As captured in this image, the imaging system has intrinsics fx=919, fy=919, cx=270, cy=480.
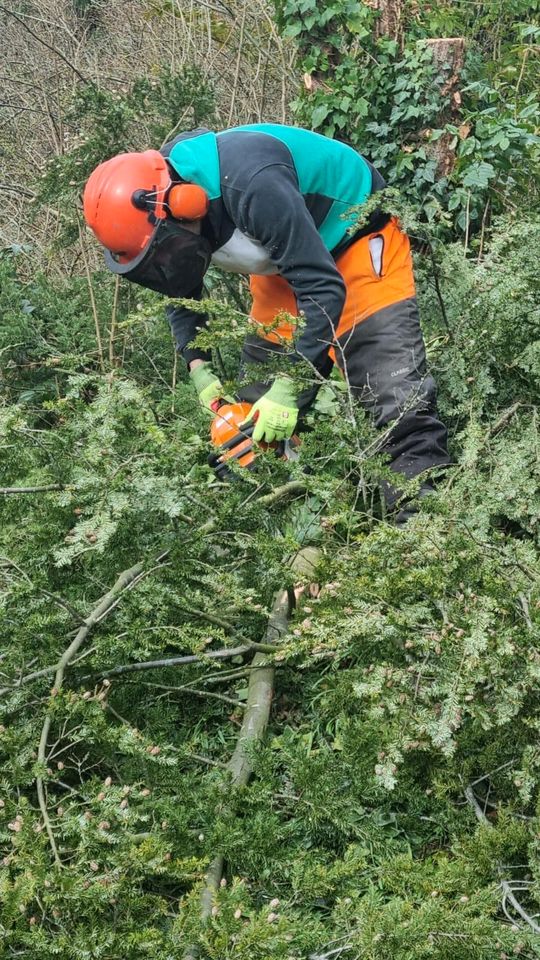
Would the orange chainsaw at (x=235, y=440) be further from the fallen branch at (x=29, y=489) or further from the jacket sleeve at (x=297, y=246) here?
the fallen branch at (x=29, y=489)

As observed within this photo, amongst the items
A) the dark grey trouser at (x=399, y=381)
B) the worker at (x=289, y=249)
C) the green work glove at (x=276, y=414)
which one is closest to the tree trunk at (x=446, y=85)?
the worker at (x=289, y=249)

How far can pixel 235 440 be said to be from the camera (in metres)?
3.31

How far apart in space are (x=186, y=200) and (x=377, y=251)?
34.8 inches

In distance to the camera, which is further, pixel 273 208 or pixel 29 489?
pixel 273 208

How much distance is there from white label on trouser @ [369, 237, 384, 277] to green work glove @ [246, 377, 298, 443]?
0.75 meters

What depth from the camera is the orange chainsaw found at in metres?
3.28

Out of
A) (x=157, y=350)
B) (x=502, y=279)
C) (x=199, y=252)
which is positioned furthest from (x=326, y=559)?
(x=157, y=350)

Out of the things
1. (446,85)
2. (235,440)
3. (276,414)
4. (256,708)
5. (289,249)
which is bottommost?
(256,708)

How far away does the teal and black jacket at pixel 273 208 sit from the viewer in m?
3.13

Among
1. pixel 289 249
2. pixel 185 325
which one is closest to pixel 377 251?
pixel 289 249

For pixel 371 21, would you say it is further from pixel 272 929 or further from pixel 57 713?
pixel 272 929

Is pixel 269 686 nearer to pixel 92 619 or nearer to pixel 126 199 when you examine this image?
pixel 92 619

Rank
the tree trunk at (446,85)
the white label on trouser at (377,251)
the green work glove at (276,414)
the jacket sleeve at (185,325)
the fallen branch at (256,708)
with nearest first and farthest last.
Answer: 1. the fallen branch at (256,708)
2. the green work glove at (276,414)
3. the white label on trouser at (377,251)
4. the jacket sleeve at (185,325)
5. the tree trunk at (446,85)

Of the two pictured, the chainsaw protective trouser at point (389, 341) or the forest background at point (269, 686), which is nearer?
the forest background at point (269, 686)
